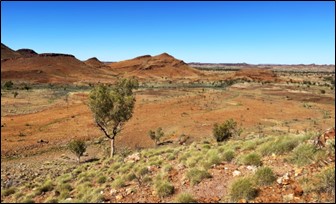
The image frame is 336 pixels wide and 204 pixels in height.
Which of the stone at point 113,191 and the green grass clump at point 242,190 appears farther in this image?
the stone at point 113,191

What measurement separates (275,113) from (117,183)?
4422 cm

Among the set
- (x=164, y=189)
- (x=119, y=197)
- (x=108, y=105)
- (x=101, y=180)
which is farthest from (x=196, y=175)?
(x=108, y=105)

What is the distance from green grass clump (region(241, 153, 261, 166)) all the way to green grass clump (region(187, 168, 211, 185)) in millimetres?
1632

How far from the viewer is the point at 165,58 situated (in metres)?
194

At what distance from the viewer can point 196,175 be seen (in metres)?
11.9

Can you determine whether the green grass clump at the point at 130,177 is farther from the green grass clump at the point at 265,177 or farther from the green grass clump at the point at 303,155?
the green grass clump at the point at 303,155

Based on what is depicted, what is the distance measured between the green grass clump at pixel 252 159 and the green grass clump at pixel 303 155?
→ 113 centimetres

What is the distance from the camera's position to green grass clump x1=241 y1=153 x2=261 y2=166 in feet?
40.5

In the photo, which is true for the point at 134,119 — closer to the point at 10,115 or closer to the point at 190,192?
the point at 10,115

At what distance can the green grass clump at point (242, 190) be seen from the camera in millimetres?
9548

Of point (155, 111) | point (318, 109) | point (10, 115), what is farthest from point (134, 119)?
point (318, 109)

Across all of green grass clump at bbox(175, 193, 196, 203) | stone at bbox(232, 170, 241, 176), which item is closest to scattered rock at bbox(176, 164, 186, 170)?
stone at bbox(232, 170, 241, 176)

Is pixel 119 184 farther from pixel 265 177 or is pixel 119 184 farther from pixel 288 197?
pixel 288 197

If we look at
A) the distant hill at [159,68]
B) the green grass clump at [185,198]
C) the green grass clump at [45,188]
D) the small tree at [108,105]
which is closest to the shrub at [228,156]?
the green grass clump at [185,198]
